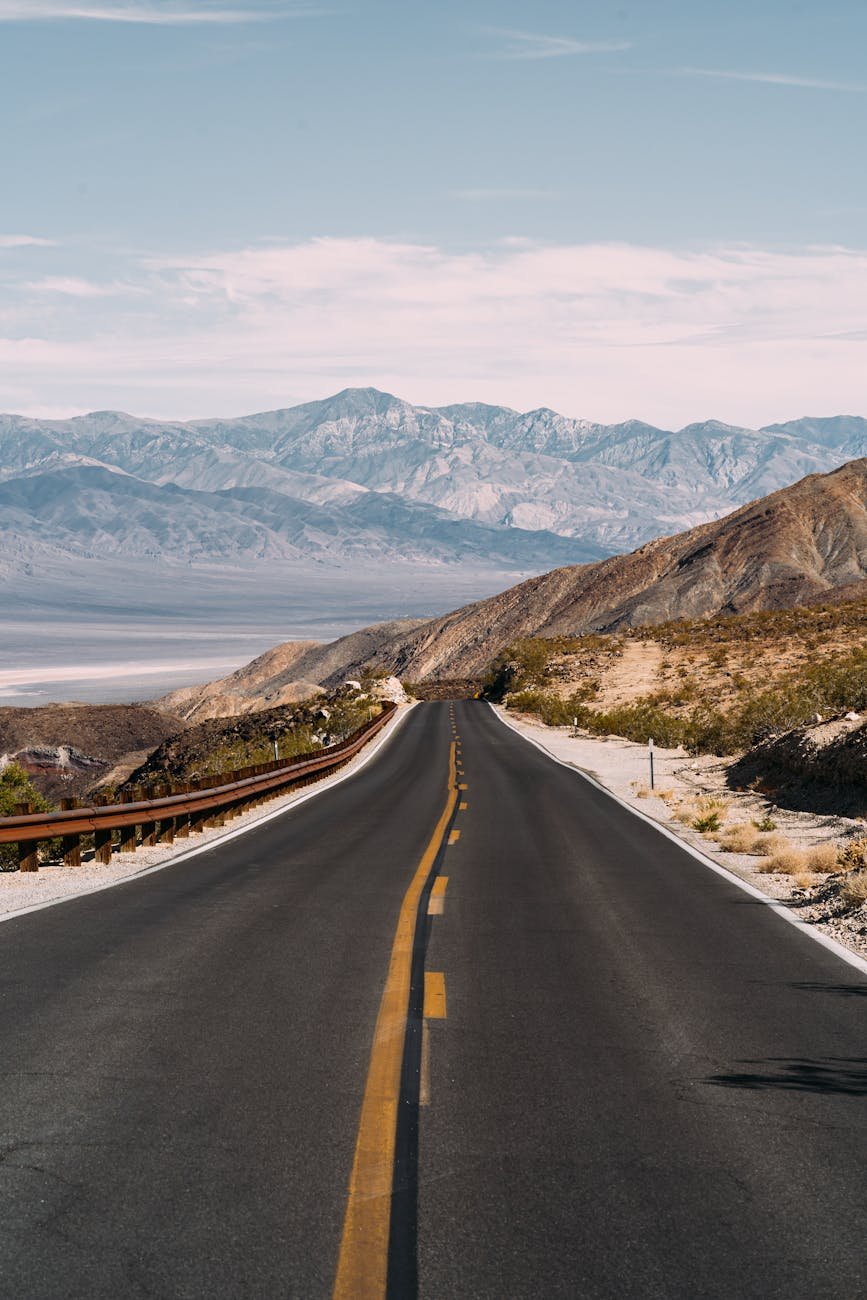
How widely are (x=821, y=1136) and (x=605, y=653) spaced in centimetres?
7435

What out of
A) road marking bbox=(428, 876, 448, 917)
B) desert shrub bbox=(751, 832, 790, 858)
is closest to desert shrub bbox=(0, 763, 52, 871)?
road marking bbox=(428, 876, 448, 917)

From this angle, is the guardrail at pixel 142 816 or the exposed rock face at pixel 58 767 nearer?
the guardrail at pixel 142 816

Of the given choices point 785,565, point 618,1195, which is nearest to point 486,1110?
point 618,1195

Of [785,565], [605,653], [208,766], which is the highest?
[785,565]

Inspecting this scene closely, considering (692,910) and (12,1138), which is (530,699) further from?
(12,1138)

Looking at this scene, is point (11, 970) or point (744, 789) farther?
point (744, 789)

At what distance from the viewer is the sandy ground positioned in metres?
12.0

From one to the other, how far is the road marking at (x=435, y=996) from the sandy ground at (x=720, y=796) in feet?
12.3

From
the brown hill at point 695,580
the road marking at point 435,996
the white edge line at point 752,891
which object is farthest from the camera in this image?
the brown hill at point 695,580

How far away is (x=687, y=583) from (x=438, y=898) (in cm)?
14376

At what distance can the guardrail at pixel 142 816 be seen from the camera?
47.4ft

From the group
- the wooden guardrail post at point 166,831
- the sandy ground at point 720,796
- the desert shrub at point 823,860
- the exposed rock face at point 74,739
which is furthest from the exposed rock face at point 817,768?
the exposed rock face at point 74,739

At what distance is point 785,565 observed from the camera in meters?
147

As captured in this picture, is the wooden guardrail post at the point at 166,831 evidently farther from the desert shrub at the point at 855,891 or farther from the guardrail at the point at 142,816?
the desert shrub at the point at 855,891
